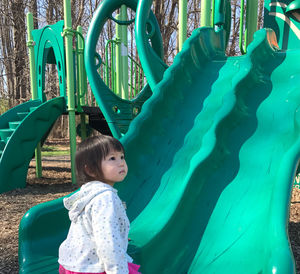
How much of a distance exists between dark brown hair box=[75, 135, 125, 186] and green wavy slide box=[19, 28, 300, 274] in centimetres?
75

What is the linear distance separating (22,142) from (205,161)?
392 cm

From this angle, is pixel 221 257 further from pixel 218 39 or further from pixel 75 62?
pixel 75 62

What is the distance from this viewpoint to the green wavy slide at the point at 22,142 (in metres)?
4.99

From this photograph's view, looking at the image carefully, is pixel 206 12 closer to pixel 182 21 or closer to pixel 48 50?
pixel 182 21

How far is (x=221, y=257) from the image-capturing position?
1693 millimetres

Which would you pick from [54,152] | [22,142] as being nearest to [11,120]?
[22,142]

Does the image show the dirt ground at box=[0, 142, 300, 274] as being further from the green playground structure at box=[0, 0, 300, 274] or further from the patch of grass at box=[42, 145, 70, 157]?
the patch of grass at box=[42, 145, 70, 157]

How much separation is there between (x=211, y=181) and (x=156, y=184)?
458 millimetres

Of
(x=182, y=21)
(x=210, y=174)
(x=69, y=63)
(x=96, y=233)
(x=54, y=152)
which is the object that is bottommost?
Answer: (x=54, y=152)

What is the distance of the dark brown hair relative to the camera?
3.84ft

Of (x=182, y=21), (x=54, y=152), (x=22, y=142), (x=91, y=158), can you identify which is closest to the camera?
(x=91, y=158)

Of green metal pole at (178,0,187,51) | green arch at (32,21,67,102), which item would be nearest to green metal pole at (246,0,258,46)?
green metal pole at (178,0,187,51)

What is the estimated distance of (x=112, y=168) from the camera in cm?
117

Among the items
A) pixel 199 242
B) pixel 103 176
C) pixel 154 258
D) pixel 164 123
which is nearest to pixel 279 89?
pixel 164 123
